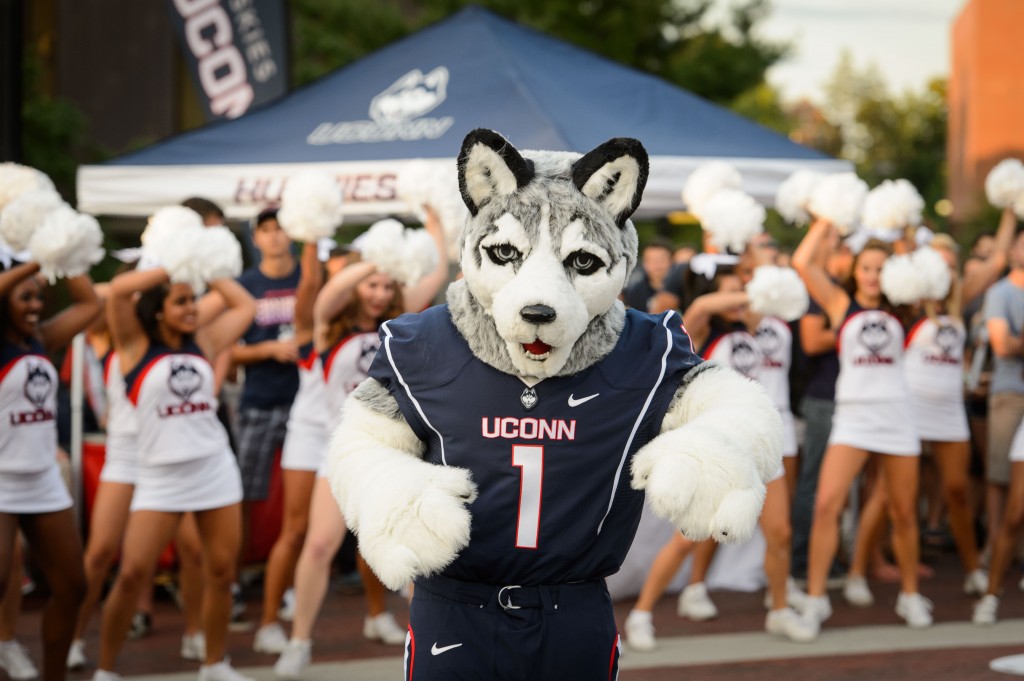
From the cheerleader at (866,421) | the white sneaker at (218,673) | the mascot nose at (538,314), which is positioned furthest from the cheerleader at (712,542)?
the mascot nose at (538,314)

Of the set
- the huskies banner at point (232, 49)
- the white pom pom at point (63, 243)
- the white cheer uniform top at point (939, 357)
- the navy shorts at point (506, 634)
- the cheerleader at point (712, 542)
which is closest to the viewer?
the navy shorts at point (506, 634)

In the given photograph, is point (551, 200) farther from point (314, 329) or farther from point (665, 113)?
point (665, 113)

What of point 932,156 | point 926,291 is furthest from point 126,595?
point 932,156

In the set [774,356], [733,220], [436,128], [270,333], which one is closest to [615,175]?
[733,220]

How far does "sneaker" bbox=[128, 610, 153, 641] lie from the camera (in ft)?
24.0

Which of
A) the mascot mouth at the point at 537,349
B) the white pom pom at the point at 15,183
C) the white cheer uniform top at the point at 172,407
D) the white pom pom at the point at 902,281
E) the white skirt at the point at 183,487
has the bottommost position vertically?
the white skirt at the point at 183,487

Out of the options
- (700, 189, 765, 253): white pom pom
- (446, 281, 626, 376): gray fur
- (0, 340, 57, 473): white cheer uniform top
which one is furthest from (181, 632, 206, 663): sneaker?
(446, 281, 626, 376): gray fur

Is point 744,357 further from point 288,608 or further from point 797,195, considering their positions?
point 288,608

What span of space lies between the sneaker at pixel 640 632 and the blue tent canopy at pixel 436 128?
2685 millimetres

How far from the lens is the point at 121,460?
247 inches

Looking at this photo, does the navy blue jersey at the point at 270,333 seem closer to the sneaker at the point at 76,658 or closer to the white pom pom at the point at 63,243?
the sneaker at the point at 76,658

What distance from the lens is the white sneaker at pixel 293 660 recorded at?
242 inches

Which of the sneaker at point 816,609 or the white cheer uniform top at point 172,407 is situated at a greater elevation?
the white cheer uniform top at point 172,407

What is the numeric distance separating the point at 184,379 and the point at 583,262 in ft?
11.1
